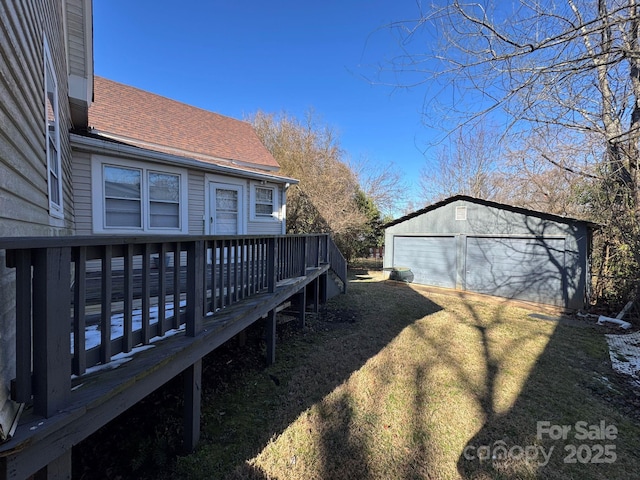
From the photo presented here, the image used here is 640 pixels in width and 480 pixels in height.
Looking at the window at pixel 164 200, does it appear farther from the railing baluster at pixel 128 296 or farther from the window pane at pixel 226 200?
the railing baluster at pixel 128 296

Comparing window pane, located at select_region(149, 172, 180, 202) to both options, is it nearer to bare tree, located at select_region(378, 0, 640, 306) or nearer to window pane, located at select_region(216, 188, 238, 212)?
window pane, located at select_region(216, 188, 238, 212)

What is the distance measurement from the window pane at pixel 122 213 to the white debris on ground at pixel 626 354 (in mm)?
9271

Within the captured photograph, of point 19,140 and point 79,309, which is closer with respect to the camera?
point 79,309

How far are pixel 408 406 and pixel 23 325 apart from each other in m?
3.72

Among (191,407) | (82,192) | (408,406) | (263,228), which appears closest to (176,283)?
(191,407)

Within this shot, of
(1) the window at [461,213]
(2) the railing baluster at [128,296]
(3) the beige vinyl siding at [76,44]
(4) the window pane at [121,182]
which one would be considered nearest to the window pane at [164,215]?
(4) the window pane at [121,182]

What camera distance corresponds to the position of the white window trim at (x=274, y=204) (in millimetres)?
9062

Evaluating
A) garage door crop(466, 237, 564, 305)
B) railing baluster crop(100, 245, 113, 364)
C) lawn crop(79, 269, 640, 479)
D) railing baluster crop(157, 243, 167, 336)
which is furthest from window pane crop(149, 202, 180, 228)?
garage door crop(466, 237, 564, 305)

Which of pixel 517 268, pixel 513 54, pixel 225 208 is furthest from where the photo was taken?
pixel 517 268

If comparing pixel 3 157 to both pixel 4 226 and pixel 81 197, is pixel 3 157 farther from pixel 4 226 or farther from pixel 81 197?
pixel 81 197

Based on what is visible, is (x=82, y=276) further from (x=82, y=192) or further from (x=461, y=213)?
(x=461, y=213)

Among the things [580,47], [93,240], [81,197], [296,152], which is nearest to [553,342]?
[580,47]

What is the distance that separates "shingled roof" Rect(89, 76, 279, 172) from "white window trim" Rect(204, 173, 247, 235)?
829mm

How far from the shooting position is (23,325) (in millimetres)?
1305
